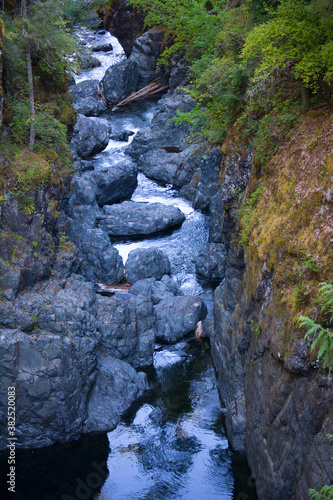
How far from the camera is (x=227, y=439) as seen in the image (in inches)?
521

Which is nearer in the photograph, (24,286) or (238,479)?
(238,479)

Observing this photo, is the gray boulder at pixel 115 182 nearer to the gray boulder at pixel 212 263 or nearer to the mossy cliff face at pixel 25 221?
the gray boulder at pixel 212 263

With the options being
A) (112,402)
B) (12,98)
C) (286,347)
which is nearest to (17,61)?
(12,98)

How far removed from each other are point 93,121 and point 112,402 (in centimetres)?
2168

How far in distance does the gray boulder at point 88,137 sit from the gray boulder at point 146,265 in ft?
36.7

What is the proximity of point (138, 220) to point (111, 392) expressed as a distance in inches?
476

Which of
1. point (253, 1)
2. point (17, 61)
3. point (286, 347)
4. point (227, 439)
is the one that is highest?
point (253, 1)

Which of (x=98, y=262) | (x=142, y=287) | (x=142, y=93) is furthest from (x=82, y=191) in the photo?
(x=142, y=93)

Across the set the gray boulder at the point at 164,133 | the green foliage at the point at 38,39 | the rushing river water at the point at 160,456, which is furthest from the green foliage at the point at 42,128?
the gray boulder at the point at 164,133

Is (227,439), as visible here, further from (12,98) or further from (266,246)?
(12,98)

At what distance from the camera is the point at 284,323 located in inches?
362

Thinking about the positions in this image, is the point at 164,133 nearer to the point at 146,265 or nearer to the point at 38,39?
the point at 146,265

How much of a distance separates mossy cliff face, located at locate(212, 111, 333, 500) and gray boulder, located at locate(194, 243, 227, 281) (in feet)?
25.0

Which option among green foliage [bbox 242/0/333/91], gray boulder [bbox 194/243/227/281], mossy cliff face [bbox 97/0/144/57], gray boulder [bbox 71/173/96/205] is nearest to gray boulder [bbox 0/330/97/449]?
gray boulder [bbox 194/243/227/281]
